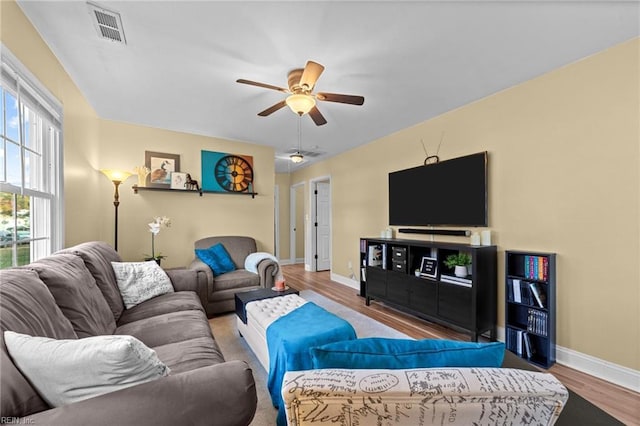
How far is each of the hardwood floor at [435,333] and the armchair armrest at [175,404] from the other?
7.67ft

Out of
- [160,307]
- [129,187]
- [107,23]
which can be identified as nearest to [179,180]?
[129,187]

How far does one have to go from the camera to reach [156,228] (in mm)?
3648

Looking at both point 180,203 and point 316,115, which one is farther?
point 180,203

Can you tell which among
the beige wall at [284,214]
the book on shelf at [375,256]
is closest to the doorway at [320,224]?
the beige wall at [284,214]

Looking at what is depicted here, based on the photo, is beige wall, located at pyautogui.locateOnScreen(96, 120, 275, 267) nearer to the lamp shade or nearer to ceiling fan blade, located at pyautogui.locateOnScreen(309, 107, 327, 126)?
the lamp shade

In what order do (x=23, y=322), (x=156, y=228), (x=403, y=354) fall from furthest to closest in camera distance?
1. (x=156, y=228)
2. (x=23, y=322)
3. (x=403, y=354)

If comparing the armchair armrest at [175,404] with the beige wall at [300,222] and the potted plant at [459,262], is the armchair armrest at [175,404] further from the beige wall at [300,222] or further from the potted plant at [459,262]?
the beige wall at [300,222]

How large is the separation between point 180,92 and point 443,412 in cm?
331

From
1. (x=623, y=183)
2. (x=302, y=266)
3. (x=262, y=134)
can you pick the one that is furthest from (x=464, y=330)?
(x=302, y=266)

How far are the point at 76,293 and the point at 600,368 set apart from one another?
3.71m

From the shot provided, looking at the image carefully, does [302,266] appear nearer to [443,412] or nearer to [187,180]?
[187,180]

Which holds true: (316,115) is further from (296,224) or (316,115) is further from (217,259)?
(296,224)

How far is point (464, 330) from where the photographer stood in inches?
109

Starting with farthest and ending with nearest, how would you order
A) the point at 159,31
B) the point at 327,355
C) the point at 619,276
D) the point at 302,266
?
the point at 302,266
the point at 619,276
the point at 159,31
the point at 327,355
